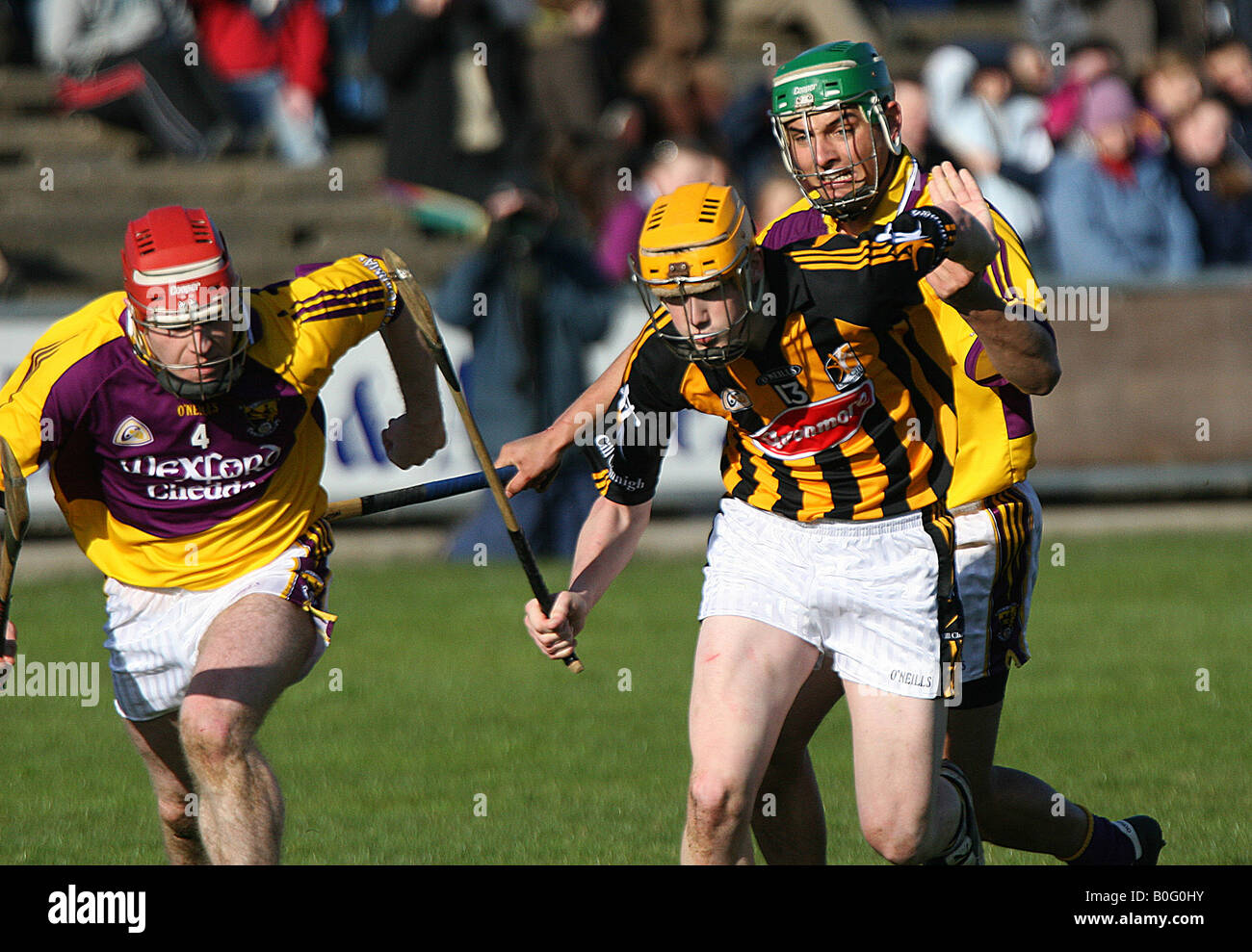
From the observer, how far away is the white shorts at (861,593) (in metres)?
5.01

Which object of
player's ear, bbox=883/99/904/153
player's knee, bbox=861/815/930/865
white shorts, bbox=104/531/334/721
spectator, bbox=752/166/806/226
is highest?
player's ear, bbox=883/99/904/153

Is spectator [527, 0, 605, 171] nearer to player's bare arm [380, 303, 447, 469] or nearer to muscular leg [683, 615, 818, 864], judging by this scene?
player's bare arm [380, 303, 447, 469]

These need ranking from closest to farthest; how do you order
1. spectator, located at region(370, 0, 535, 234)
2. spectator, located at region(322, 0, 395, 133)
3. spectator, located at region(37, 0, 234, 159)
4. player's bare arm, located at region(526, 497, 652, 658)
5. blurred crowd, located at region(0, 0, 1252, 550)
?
player's bare arm, located at region(526, 497, 652, 658) → blurred crowd, located at region(0, 0, 1252, 550) → spectator, located at region(370, 0, 535, 234) → spectator, located at region(37, 0, 234, 159) → spectator, located at region(322, 0, 395, 133)

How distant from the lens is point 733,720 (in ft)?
15.8

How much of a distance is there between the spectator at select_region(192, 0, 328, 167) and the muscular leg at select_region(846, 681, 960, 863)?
11.8 metres

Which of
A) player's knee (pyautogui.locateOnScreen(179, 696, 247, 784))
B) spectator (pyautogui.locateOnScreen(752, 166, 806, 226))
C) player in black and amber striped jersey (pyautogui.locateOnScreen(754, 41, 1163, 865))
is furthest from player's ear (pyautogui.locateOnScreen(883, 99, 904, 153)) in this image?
spectator (pyautogui.locateOnScreen(752, 166, 806, 226))

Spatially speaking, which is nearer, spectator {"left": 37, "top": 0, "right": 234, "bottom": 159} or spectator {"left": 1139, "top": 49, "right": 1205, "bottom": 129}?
spectator {"left": 1139, "top": 49, "right": 1205, "bottom": 129}

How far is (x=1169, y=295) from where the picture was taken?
1296cm

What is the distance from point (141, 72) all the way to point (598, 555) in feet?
36.6

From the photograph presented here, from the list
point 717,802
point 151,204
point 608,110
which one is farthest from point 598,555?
point 151,204

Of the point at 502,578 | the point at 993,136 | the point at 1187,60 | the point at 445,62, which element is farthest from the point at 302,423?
the point at 1187,60

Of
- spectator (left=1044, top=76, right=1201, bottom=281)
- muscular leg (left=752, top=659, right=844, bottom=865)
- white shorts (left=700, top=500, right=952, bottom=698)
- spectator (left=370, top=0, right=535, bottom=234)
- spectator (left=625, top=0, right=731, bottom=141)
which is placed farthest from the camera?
spectator (left=625, top=0, right=731, bottom=141)

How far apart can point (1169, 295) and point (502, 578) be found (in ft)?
16.8

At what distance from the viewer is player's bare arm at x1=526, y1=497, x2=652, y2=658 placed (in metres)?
5.11
